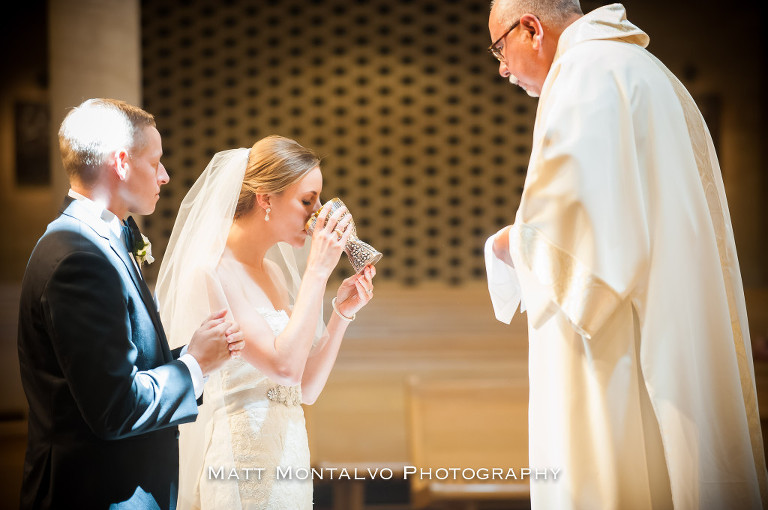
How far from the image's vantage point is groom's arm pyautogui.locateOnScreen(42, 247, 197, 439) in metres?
1.45

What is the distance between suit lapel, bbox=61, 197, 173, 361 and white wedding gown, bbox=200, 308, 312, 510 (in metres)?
0.45

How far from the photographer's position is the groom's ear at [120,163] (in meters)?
1.61

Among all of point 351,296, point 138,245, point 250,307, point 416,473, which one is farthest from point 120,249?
point 416,473

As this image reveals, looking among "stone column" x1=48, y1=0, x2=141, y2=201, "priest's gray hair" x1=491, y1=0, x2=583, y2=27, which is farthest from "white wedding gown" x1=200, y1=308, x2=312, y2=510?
"stone column" x1=48, y1=0, x2=141, y2=201

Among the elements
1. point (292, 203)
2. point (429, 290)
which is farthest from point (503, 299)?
point (429, 290)

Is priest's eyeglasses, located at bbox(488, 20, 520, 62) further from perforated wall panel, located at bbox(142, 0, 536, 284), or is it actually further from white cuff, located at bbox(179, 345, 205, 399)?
perforated wall panel, located at bbox(142, 0, 536, 284)

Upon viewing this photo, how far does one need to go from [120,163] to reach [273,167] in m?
0.55

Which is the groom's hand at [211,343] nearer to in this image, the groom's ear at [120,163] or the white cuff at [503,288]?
the groom's ear at [120,163]

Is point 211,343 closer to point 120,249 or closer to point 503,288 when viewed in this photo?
point 120,249

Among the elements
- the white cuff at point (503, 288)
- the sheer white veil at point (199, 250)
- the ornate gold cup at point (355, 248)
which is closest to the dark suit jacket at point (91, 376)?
the sheer white veil at point (199, 250)

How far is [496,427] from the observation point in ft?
11.2

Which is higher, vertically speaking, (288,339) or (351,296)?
(351,296)

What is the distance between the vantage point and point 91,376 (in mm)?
1444

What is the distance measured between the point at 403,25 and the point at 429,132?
1.11m
